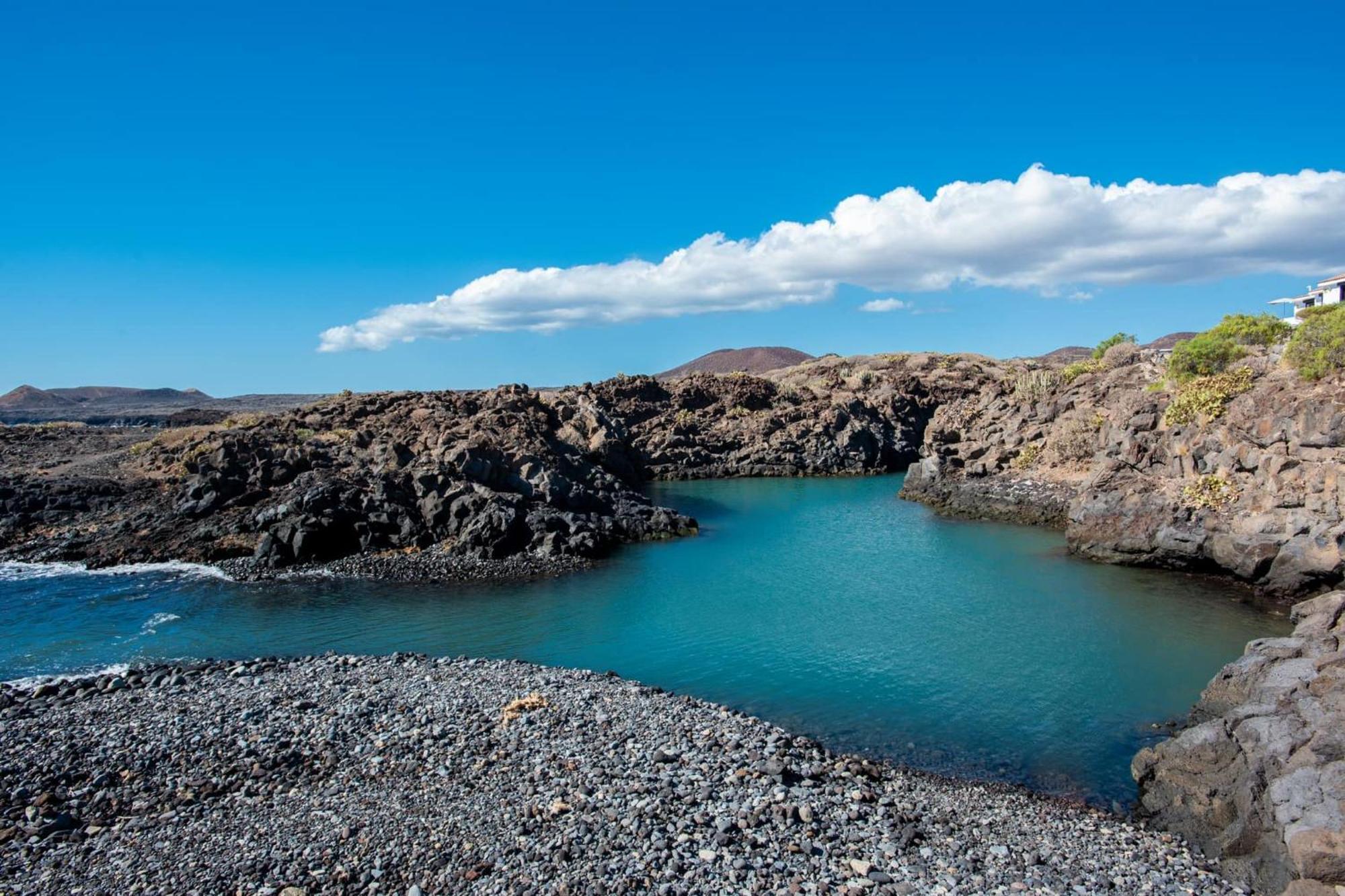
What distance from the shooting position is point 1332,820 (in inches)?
448

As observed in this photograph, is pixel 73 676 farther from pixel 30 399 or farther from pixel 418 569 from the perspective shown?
pixel 30 399

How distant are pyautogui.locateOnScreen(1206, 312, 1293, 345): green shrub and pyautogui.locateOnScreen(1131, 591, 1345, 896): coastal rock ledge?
32.6 meters

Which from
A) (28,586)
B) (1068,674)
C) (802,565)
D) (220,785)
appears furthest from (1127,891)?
(28,586)

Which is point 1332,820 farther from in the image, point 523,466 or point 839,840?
point 523,466

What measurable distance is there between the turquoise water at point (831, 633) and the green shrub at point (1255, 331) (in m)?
18.4

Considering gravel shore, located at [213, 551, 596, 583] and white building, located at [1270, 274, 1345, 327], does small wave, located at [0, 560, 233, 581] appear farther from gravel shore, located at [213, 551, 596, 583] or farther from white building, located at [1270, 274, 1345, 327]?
white building, located at [1270, 274, 1345, 327]

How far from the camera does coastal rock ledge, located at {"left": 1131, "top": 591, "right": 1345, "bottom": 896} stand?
1150 centimetres

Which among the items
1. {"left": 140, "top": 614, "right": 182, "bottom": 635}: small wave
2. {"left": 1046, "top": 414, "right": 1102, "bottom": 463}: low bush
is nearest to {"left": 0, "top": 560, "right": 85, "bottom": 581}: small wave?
{"left": 140, "top": 614, "right": 182, "bottom": 635}: small wave

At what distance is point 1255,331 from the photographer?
43469 millimetres

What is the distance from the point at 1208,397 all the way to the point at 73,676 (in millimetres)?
41967

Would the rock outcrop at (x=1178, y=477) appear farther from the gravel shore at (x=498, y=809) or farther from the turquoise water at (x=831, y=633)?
the gravel shore at (x=498, y=809)

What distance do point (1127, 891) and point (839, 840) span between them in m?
3.97

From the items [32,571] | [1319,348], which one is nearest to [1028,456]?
[1319,348]

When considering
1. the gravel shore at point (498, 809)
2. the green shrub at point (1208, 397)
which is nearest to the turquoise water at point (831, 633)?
the gravel shore at point (498, 809)
